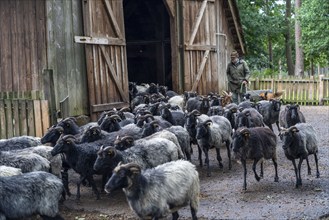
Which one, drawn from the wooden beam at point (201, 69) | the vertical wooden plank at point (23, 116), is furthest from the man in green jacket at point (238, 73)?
the vertical wooden plank at point (23, 116)

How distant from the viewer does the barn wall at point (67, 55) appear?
12.7 meters

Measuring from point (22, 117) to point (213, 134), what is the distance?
4.54 metres

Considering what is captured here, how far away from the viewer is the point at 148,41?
23328 mm

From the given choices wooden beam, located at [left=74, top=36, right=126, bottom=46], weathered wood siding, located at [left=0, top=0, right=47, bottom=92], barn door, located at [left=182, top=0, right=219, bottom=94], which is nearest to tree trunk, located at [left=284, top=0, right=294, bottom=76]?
barn door, located at [left=182, top=0, right=219, bottom=94]

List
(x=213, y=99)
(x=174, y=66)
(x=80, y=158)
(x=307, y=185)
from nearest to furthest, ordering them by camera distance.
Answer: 1. (x=80, y=158)
2. (x=307, y=185)
3. (x=213, y=99)
4. (x=174, y=66)

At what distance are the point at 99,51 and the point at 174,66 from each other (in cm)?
479

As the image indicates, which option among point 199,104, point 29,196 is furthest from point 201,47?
point 29,196

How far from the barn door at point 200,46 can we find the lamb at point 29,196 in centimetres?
1247

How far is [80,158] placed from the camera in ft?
27.3

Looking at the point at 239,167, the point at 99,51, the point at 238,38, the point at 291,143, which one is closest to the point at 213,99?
the point at 99,51

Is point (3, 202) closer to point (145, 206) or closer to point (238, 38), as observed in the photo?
point (145, 206)

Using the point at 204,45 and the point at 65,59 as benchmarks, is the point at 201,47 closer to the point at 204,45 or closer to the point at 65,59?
the point at 204,45

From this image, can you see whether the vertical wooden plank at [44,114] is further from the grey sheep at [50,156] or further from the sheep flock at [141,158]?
the grey sheep at [50,156]

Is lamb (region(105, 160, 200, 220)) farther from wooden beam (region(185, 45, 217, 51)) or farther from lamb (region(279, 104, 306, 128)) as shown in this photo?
wooden beam (region(185, 45, 217, 51))
